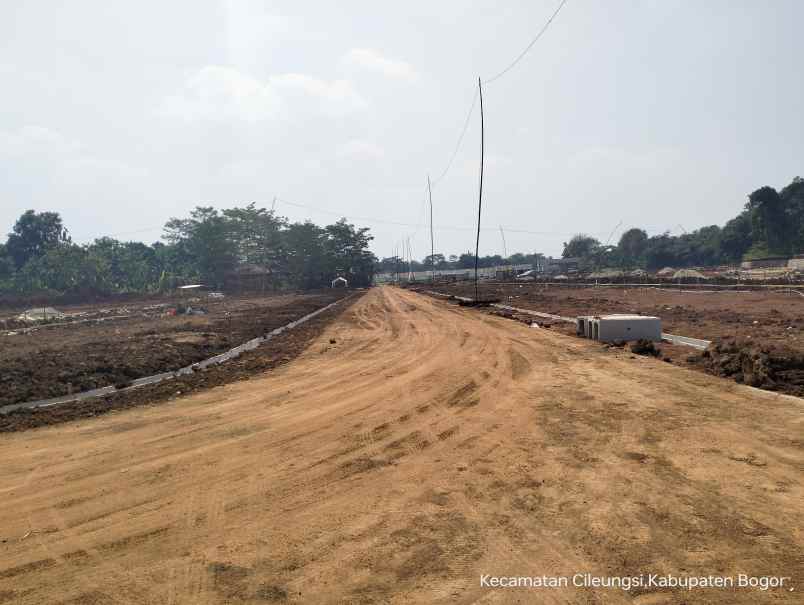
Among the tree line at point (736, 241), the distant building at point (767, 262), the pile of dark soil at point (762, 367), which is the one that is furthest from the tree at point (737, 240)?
the pile of dark soil at point (762, 367)

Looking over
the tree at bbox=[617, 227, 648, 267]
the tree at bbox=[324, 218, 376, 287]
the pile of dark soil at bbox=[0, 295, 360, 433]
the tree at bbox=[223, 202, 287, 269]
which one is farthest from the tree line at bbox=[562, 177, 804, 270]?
the pile of dark soil at bbox=[0, 295, 360, 433]

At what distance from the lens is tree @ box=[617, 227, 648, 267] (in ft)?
303

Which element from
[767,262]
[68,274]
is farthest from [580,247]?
[68,274]

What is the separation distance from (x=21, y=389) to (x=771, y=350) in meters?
13.5

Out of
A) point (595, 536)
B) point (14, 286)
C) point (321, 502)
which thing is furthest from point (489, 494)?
point (14, 286)

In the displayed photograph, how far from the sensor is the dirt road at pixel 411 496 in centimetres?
325

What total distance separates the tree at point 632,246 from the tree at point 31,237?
85.6m

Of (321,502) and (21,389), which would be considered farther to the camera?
(21,389)

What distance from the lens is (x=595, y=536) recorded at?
11.9 ft

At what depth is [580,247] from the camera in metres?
126

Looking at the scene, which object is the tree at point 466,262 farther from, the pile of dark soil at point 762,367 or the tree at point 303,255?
the pile of dark soil at point 762,367

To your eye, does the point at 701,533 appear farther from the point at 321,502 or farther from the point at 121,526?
the point at 121,526

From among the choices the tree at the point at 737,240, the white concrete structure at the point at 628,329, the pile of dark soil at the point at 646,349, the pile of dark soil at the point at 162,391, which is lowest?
the pile of dark soil at the point at 162,391

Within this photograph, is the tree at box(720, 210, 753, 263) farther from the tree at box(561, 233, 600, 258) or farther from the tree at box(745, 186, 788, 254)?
the tree at box(561, 233, 600, 258)
